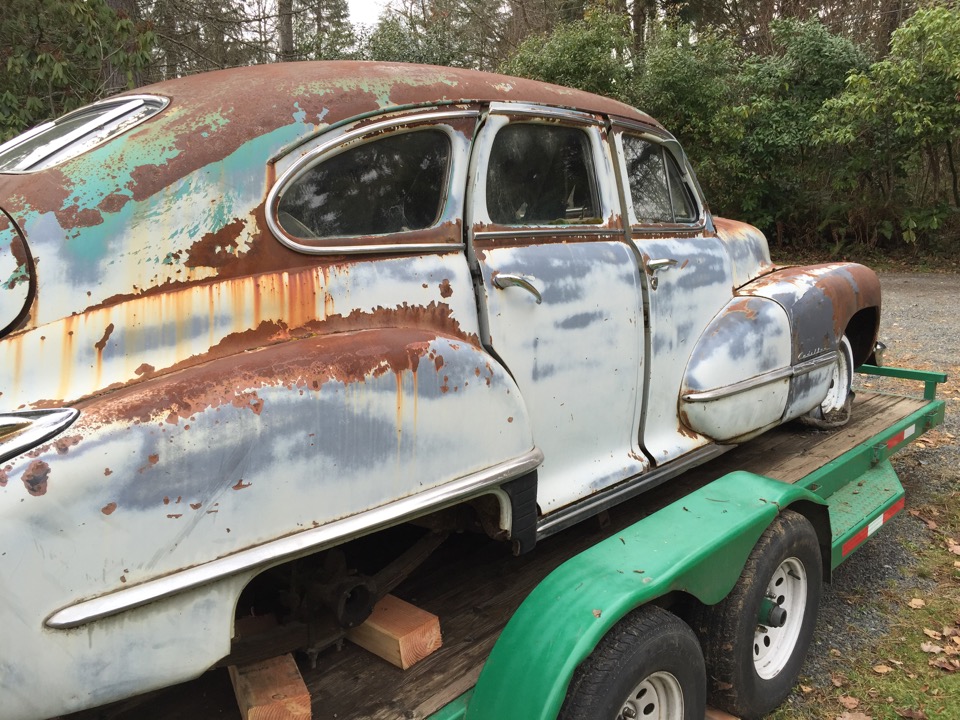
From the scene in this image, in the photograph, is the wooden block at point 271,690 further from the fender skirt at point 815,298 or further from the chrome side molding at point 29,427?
the fender skirt at point 815,298

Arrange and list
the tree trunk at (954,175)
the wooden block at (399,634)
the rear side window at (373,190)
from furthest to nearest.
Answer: the tree trunk at (954,175) → the wooden block at (399,634) → the rear side window at (373,190)

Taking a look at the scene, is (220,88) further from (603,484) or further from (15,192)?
(603,484)

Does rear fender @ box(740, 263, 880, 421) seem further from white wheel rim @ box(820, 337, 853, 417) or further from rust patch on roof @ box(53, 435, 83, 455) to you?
rust patch on roof @ box(53, 435, 83, 455)

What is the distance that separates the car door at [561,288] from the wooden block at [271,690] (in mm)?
978

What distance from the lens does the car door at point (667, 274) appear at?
121 inches

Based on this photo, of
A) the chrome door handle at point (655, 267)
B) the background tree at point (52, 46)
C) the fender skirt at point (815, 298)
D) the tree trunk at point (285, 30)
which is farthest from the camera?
the tree trunk at point (285, 30)

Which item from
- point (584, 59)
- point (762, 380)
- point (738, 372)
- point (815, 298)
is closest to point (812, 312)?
point (815, 298)

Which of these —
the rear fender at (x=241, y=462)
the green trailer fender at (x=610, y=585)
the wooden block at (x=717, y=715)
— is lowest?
the wooden block at (x=717, y=715)

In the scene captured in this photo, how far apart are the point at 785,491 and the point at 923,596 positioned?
1.51m

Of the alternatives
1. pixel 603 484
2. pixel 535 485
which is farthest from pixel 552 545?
pixel 535 485

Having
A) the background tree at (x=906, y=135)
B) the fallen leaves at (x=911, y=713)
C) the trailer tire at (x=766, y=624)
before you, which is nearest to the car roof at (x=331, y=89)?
the trailer tire at (x=766, y=624)

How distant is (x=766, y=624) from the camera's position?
8.48 feet

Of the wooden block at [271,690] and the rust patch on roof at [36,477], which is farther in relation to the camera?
the wooden block at [271,690]

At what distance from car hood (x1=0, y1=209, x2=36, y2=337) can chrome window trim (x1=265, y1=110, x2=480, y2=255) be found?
22.2 inches
